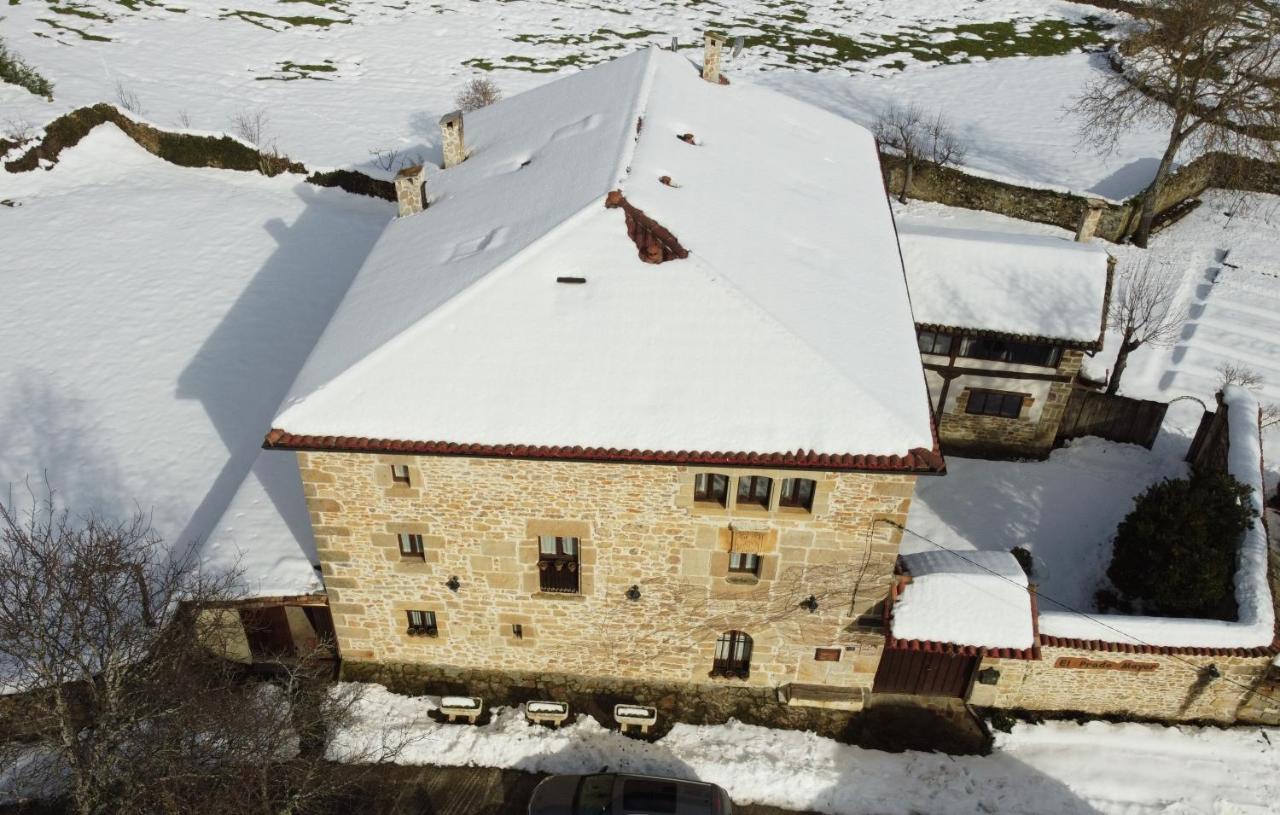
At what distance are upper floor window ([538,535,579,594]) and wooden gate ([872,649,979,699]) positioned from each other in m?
6.79

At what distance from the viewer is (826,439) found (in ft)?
47.9

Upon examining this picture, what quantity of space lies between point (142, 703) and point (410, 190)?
12.0 metres

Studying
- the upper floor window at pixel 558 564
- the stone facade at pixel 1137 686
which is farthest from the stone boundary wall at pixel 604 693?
the stone facade at pixel 1137 686

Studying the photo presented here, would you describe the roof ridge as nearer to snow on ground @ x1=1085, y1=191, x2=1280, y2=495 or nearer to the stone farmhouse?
the stone farmhouse

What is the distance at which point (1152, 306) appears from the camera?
2808 cm

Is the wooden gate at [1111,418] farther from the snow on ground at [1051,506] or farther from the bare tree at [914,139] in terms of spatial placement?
the bare tree at [914,139]

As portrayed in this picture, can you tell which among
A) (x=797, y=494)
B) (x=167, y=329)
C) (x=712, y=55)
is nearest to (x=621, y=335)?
(x=797, y=494)

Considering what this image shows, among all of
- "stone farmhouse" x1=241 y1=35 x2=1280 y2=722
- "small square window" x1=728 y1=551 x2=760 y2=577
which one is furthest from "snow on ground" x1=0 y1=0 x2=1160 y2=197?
"small square window" x1=728 y1=551 x2=760 y2=577

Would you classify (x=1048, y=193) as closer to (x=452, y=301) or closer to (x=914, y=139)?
(x=914, y=139)

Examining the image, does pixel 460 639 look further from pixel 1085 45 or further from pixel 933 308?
pixel 1085 45

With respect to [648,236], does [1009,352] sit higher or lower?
lower

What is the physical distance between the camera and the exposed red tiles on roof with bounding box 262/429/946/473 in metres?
14.4

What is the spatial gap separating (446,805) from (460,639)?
3213 millimetres

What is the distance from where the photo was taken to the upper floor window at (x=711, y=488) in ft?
52.1
